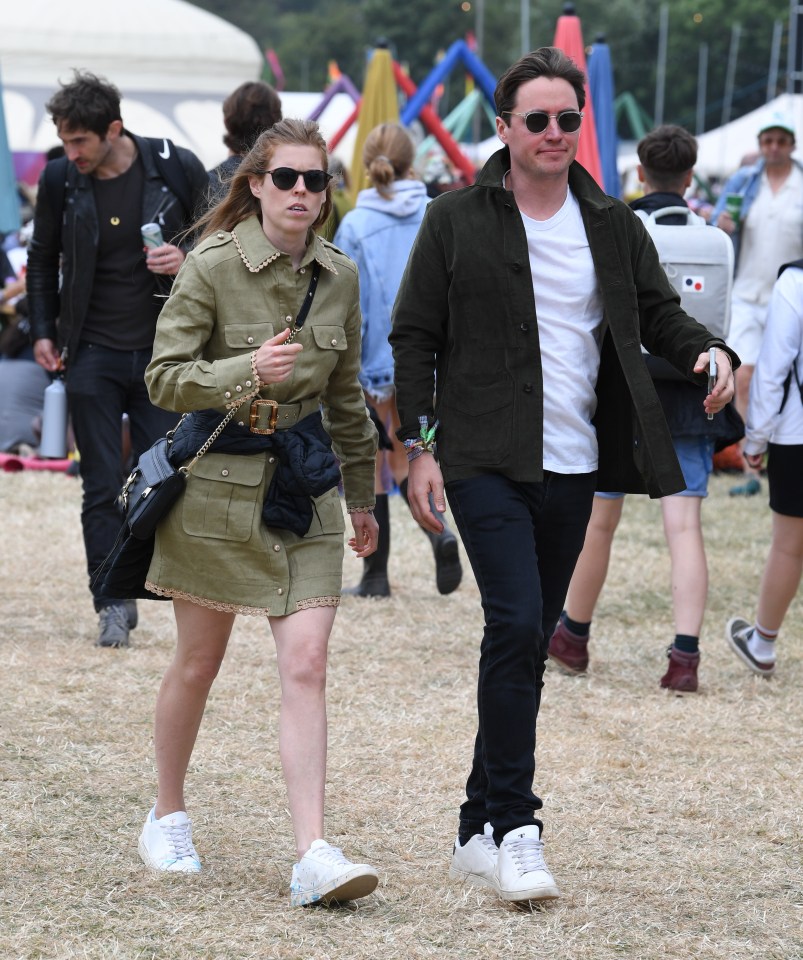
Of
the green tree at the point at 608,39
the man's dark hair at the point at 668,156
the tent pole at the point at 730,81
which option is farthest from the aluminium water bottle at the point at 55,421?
the green tree at the point at 608,39

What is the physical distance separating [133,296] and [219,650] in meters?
2.82

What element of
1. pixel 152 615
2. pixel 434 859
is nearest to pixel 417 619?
pixel 152 615

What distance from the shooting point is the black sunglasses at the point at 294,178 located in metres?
3.56

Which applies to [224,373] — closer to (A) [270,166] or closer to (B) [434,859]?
(A) [270,166]

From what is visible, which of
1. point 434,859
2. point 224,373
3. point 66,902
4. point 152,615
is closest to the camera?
point 224,373

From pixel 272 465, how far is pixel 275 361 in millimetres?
351

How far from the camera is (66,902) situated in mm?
3629

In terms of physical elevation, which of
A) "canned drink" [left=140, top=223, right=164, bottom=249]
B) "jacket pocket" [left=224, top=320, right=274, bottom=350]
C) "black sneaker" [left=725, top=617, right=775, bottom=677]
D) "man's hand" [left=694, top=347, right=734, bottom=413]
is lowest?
"black sneaker" [left=725, top=617, right=775, bottom=677]

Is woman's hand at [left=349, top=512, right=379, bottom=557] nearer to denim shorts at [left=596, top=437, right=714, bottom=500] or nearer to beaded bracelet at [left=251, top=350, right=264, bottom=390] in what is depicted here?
beaded bracelet at [left=251, top=350, right=264, bottom=390]

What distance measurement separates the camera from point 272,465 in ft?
11.8

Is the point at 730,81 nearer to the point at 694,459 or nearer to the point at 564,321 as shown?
the point at 694,459

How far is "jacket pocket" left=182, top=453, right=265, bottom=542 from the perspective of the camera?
358 centimetres

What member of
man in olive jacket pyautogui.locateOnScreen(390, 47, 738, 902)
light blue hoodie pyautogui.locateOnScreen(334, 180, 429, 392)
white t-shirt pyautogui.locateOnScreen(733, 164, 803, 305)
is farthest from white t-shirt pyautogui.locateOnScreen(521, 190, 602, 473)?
white t-shirt pyautogui.locateOnScreen(733, 164, 803, 305)

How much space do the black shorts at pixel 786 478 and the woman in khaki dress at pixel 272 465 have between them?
2.76 meters
